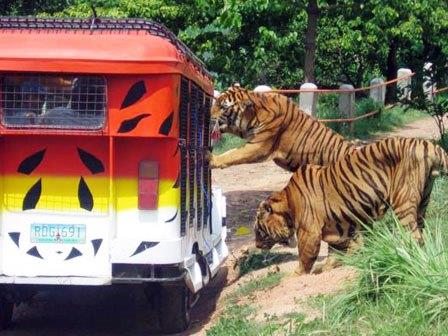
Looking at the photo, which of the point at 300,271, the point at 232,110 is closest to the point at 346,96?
the point at 232,110

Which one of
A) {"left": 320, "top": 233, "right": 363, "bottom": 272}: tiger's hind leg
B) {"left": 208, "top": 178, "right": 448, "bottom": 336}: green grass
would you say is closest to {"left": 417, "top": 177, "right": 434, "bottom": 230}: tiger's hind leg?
{"left": 320, "top": 233, "right": 363, "bottom": 272}: tiger's hind leg

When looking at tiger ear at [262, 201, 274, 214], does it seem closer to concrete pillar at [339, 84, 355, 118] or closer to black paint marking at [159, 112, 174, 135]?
black paint marking at [159, 112, 174, 135]

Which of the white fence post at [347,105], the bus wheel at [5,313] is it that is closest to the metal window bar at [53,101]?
the bus wheel at [5,313]

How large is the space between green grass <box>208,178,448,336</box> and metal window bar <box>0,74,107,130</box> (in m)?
1.82

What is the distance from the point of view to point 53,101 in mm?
7648

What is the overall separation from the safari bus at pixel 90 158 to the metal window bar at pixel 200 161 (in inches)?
53.1

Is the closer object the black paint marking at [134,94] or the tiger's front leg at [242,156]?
the black paint marking at [134,94]

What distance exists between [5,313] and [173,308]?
1494 millimetres

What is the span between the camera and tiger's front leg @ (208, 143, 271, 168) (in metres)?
10.3

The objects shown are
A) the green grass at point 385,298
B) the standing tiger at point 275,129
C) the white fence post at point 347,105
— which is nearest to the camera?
the green grass at point 385,298

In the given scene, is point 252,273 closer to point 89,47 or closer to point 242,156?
point 242,156

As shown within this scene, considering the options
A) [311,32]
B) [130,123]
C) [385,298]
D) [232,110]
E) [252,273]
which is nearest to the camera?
[385,298]

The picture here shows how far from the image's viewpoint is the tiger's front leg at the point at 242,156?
10281 mm

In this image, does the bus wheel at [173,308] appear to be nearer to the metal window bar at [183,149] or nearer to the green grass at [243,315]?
the green grass at [243,315]
